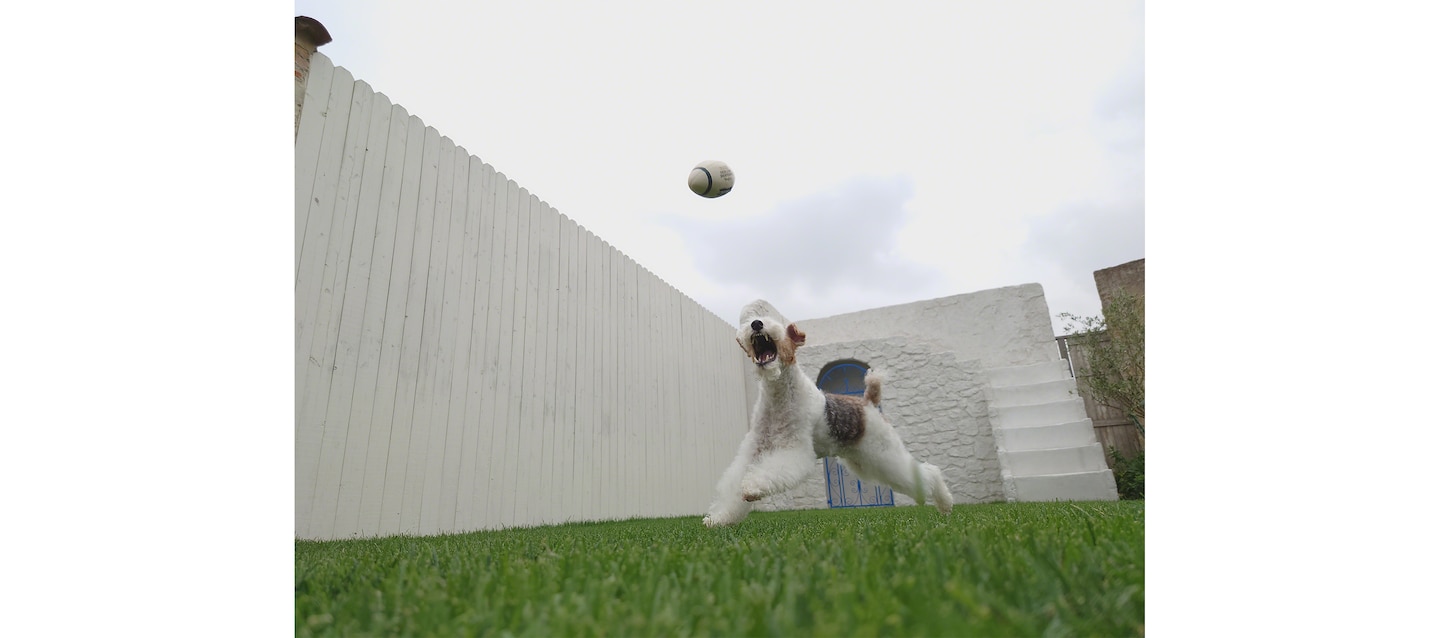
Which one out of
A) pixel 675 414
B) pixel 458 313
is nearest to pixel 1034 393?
pixel 675 414

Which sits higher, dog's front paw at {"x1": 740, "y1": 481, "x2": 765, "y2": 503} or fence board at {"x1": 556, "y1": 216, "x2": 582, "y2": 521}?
fence board at {"x1": 556, "y1": 216, "x2": 582, "y2": 521}

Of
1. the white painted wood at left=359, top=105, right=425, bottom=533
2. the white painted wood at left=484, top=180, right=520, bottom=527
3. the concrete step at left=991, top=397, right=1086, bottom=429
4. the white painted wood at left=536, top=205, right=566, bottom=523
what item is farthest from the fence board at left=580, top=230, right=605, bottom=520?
the concrete step at left=991, top=397, right=1086, bottom=429

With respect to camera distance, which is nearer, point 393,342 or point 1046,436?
point 393,342

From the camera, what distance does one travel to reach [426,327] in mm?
3602

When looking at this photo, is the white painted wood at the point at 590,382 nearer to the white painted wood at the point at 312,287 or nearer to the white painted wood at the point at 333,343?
the white painted wood at the point at 333,343

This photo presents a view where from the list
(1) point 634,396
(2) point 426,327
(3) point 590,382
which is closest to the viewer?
(2) point 426,327

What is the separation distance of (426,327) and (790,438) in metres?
2.28

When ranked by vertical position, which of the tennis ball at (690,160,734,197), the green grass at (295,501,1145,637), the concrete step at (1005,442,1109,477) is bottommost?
the green grass at (295,501,1145,637)

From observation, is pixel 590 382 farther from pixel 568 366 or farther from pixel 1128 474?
pixel 1128 474

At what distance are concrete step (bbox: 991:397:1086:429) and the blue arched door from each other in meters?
1.57

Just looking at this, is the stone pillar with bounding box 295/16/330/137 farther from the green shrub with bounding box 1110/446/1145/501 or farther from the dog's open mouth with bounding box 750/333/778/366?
the green shrub with bounding box 1110/446/1145/501

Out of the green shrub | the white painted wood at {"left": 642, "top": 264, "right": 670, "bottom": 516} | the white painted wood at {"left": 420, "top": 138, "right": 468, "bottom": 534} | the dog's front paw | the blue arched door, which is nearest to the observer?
the dog's front paw

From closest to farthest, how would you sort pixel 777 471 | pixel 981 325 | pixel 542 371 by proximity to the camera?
1. pixel 777 471
2. pixel 542 371
3. pixel 981 325

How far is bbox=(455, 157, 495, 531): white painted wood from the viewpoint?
3.71m
